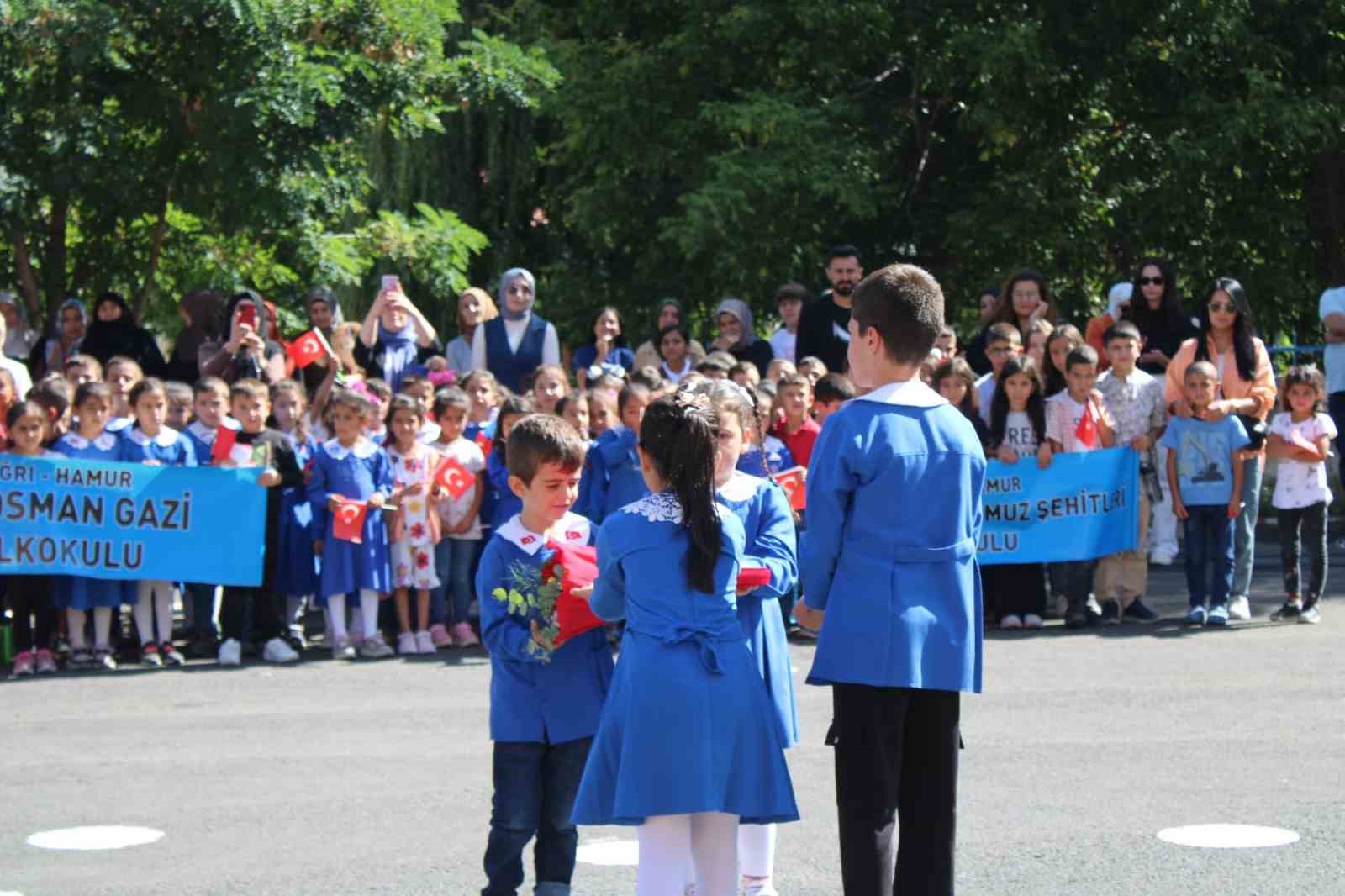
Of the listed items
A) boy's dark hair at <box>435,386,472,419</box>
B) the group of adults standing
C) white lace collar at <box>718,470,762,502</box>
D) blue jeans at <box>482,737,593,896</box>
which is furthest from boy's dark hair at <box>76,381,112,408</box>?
white lace collar at <box>718,470,762,502</box>

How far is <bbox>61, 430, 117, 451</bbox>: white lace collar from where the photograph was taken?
11.8m

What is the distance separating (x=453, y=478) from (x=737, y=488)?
6.47 metres

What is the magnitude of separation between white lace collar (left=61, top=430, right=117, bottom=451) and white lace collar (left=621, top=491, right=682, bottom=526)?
7.23 m

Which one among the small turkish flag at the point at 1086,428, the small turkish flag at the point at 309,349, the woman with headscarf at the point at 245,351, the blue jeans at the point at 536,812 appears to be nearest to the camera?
the blue jeans at the point at 536,812

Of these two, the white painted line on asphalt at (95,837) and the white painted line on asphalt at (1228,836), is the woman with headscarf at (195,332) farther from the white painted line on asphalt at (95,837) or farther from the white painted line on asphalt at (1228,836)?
the white painted line on asphalt at (1228,836)

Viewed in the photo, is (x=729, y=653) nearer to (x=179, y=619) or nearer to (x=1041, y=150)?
(x=179, y=619)

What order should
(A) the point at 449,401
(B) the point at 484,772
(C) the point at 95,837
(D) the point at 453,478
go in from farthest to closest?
1. (A) the point at 449,401
2. (D) the point at 453,478
3. (B) the point at 484,772
4. (C) the point at 95,837

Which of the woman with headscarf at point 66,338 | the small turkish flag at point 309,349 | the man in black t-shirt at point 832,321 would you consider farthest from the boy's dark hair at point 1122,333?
the woman with headscarf at point 66,338

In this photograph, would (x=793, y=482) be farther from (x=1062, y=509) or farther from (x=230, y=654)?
Answer: (x=230, y=654)

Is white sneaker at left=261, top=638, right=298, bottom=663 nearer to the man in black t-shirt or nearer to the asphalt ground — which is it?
the asphalt ground

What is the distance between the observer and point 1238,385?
505 inches

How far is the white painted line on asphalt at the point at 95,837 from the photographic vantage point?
23.5 ft

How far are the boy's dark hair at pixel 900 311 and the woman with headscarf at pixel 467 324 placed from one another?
977 cm

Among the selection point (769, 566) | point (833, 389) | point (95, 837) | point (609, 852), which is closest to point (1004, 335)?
point (833, 389)
